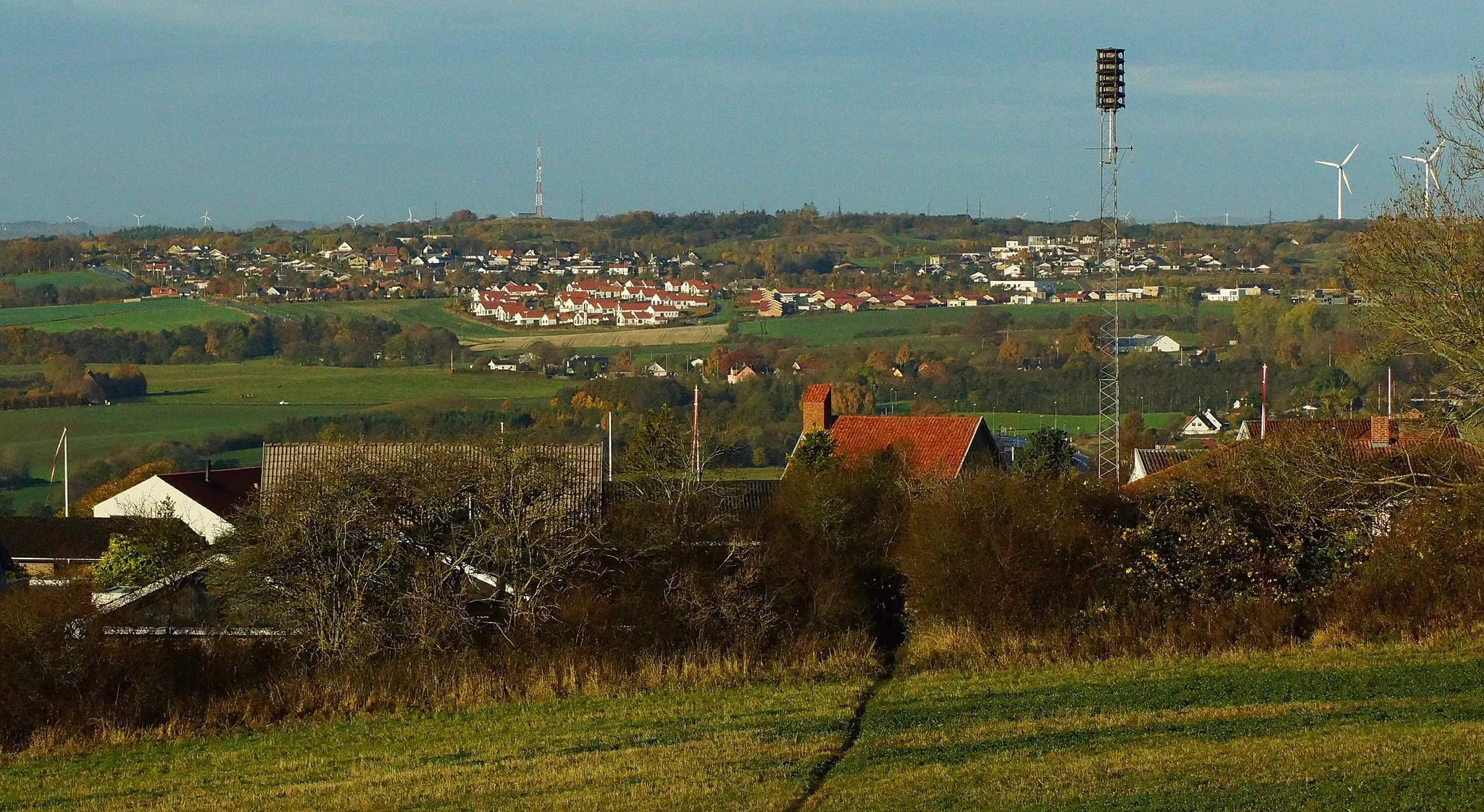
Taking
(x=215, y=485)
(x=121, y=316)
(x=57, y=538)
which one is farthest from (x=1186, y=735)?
(x=121, y=316)

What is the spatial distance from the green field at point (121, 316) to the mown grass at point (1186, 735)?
4569 inches

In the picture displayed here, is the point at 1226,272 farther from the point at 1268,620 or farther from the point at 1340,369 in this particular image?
the point at 1268,620

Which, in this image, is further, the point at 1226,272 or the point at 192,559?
the point at 1226,272

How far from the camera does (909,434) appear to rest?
40.8 m

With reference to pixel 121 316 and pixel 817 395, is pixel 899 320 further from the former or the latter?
pixel 817 395

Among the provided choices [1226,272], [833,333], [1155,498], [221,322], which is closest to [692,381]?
[833,333]

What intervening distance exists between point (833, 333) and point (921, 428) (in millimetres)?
79198

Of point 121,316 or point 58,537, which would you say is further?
point 121,316

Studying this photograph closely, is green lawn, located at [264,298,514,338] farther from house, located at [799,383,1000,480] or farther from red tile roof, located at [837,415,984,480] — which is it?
red tile roof, located at [837,415,984,480]

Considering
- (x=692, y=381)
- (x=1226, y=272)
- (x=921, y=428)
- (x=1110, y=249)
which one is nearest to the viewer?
(x=1110, y=249)

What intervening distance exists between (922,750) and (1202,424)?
182 feet

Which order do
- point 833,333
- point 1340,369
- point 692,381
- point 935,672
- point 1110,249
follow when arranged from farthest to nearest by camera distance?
point 833,333 → point 692,381 → point 1340,369 → point 1110,249 → point 935,672

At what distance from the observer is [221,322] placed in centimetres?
12512

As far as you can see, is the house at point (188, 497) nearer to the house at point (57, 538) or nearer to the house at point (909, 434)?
the house at point (57, 538)
